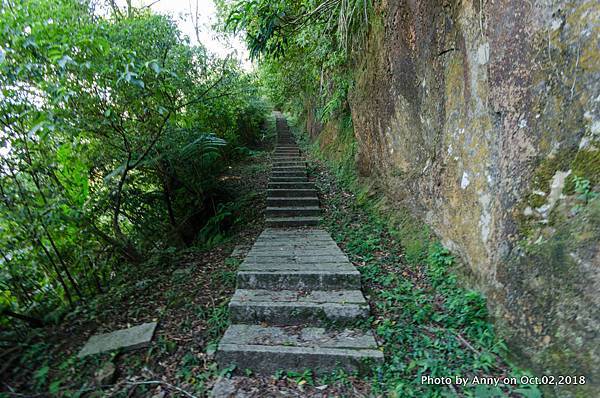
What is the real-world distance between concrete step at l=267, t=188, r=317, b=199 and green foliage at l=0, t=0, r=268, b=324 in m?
1.35

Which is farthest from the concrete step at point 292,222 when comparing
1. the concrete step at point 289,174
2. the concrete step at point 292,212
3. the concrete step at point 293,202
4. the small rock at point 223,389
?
the small rock at point 223,389

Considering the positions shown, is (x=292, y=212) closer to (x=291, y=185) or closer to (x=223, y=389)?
(x=291, y=185)

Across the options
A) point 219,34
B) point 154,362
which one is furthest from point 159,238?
point 219,34

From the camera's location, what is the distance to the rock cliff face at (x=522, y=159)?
5.97 ft

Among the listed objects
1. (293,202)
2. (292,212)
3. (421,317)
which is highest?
(293,202)

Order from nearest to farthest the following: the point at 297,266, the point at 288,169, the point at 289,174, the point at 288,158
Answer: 1. the point at 297,266
2. the point at 289,174
3. the point at 288,169
4. the point at 288,158

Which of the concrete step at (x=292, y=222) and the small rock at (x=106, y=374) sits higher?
the concrete step at (x=292, y=222)

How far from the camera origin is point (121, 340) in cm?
263

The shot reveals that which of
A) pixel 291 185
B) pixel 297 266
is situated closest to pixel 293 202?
pixel 291 185

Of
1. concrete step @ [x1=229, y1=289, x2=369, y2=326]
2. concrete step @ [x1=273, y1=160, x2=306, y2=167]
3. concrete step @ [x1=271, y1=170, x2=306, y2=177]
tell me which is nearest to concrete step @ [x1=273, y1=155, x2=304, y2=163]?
concrete step @ [x1=273, y1=160, x2=306, y2=167]

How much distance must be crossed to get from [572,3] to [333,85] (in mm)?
5600

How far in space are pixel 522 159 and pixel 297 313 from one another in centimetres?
232

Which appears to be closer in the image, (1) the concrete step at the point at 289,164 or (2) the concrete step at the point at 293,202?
(2) the concrete step at the point at 293,202

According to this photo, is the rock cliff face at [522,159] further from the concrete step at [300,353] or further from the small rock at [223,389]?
the small rock at [223,389]
